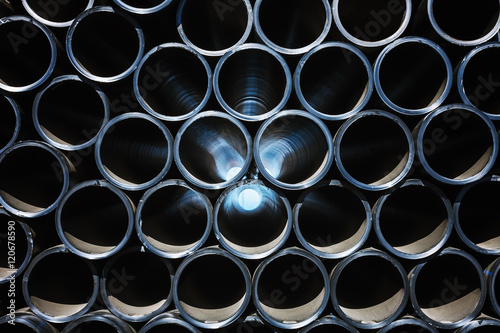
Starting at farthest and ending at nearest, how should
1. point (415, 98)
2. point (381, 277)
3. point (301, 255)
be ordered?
point (415, 98)
point (381, 277)
point (301, 255)

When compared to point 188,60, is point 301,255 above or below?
below

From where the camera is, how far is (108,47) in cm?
186

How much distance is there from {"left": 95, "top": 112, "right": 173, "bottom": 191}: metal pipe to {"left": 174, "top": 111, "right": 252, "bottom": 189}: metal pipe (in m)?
0.08

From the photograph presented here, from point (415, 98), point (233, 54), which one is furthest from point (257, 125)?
point (415, 98)

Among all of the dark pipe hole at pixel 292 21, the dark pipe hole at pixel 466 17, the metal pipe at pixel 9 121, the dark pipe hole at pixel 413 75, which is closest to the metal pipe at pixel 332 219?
the dark pipe hole at pixel 413 75

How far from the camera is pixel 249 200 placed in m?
2.14

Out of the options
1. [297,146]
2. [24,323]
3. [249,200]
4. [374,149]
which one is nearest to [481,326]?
[374,149]

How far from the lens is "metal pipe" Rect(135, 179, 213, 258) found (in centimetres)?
157

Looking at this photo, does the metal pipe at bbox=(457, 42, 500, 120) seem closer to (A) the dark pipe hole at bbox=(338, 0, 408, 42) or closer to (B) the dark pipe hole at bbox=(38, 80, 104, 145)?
(A) the dark pipe hole at bbox=(338, 0, 408, 42)

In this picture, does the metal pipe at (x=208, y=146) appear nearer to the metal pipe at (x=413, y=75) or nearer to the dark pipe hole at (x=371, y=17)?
the metal pipe at (x=413, y=75)

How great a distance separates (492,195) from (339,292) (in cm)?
88

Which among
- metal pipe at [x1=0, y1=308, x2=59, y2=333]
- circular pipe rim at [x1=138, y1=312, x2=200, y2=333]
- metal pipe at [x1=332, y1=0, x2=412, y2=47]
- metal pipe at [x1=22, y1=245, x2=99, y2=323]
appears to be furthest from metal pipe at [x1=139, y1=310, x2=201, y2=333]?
metal pipe at [x1=332, y1=0, x2=412, y2=47]

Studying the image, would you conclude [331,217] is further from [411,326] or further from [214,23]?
[214,23]

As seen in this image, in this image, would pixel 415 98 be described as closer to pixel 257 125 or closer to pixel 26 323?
pixel 257 125
